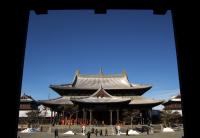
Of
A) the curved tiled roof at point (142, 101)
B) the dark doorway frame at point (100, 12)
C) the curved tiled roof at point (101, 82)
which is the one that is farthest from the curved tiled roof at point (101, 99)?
the dark doorway frame at point (100, 12)

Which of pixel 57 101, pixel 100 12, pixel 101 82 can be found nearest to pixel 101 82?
pixel 101 82

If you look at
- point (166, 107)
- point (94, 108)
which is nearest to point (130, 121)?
point (94, 108)

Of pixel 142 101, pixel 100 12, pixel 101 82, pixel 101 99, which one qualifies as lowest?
pixel 100 12

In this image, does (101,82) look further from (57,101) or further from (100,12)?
(100,12)

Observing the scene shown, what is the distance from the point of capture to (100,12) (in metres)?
6.24

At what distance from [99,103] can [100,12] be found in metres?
41.5

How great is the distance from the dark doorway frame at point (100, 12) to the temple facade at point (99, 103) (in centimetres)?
4012

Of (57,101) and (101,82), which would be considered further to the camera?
(101,82)

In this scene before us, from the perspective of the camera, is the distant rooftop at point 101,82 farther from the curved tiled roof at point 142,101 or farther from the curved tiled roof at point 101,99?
the curved tiled roof at point 101,99

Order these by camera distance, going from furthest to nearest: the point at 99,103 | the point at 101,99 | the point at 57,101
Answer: the point at 57,101, the point at 101,99, the point at 99,103

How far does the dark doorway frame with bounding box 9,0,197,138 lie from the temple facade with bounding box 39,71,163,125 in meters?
40.1

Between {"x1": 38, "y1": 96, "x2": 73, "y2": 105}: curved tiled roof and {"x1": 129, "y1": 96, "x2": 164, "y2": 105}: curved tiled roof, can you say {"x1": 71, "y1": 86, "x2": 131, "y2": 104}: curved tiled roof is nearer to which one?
Result: {"x1": 129, "y1": 96, "x2": 164, "y2": 105}: curved tiled roof

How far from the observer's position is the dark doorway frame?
17.8 feet

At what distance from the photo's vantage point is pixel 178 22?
5965mm
